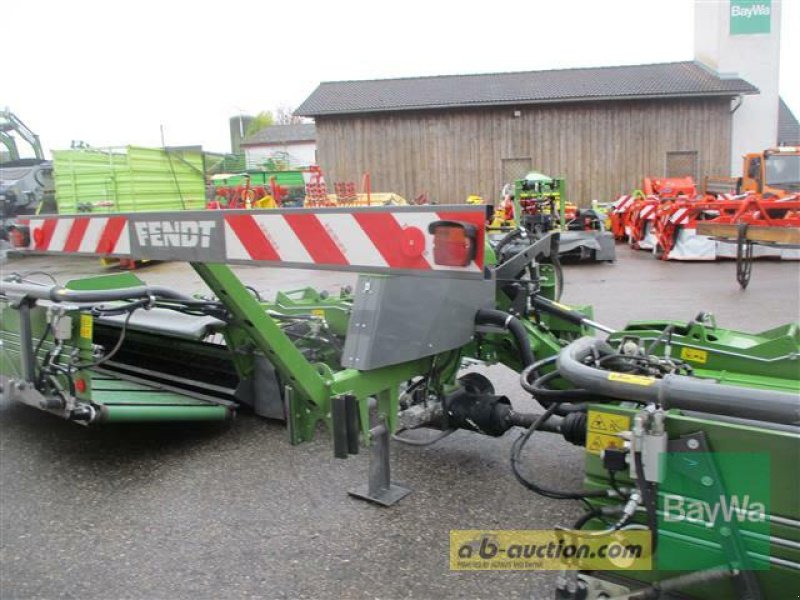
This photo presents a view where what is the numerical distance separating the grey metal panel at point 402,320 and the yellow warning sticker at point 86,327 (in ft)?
4.45

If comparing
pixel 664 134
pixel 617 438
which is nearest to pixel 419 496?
pixel 617 438

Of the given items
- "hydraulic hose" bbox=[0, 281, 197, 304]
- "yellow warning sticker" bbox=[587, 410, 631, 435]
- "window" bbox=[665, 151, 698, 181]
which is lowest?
"yellow warning sticker" bbox=[587, 410, 631, 435]

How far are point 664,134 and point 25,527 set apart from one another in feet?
76.6

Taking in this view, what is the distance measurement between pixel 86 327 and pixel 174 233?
1.20 m

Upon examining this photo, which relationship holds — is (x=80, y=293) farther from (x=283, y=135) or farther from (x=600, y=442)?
(x=283, y=135)

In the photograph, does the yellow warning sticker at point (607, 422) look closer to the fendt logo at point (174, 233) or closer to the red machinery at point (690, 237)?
the fendt logo at point (174, 233)

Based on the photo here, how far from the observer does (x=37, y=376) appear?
11.5 ft

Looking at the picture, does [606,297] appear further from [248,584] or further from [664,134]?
[664,134]

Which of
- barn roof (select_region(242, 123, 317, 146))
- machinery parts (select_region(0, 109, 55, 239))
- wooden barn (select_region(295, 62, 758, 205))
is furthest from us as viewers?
barn roof (select_region(242, 123, 317, 146))

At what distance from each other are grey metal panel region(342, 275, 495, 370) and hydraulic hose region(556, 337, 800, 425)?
1006 mm

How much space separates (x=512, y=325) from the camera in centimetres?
337

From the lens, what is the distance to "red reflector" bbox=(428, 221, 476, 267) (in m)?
1.83

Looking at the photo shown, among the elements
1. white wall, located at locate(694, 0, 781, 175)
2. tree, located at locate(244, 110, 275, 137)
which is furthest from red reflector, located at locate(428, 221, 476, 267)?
tree, located at locate(244, 110, 275, 137)

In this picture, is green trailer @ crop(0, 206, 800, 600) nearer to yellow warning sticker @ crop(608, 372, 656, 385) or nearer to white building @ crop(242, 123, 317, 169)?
yellow warning sticker @ crop(608, 372, 656, 385)
